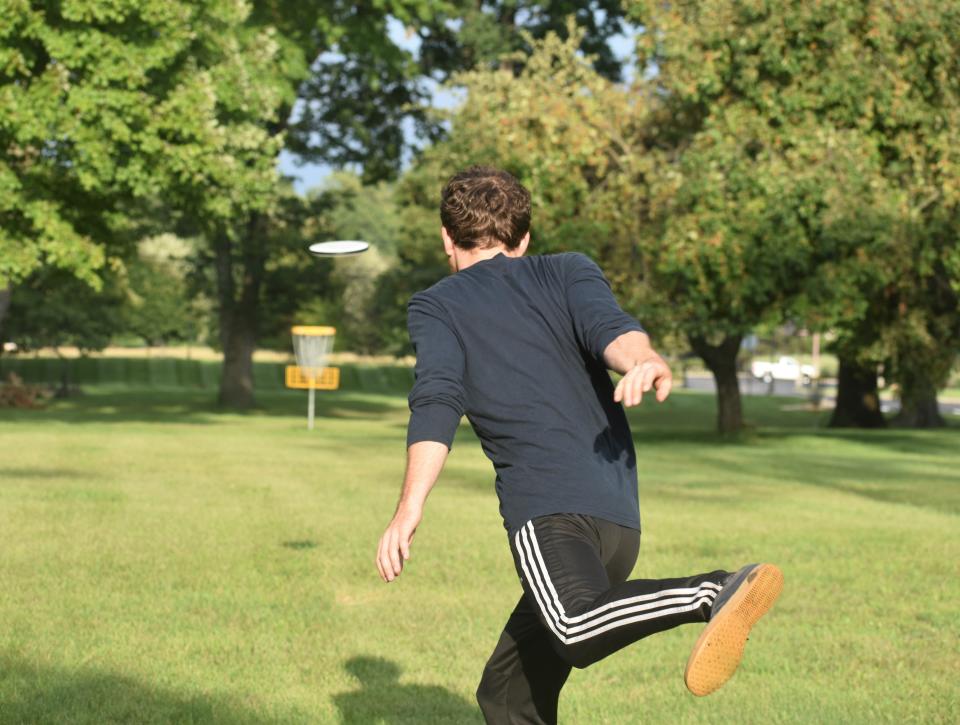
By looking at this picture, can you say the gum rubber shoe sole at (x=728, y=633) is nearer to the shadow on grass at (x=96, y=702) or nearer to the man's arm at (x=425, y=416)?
the man's arm at (x=425, y=416)

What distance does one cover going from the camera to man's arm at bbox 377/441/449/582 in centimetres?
389

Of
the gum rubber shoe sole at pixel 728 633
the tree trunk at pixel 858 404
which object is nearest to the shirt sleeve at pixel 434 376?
the gum rubber shoe sole at pixel 728 633

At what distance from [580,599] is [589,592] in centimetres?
3

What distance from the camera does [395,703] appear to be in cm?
648

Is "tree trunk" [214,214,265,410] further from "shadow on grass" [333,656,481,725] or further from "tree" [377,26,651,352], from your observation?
"shadow on grass" [333,656,481,725]

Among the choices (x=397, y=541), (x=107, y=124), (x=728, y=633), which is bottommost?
(x=728, y=633)

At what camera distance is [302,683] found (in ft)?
22.3

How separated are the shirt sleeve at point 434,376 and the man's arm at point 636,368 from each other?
0.51 metres

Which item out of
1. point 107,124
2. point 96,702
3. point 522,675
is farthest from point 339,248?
point 107,124

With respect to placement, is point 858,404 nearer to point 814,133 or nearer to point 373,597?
point 814,133

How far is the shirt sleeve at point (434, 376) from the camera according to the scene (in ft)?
13.3

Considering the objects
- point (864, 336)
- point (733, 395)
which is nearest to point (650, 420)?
point (733, 395)

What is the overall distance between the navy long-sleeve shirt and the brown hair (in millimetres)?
107

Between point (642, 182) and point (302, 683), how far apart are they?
23.3m
